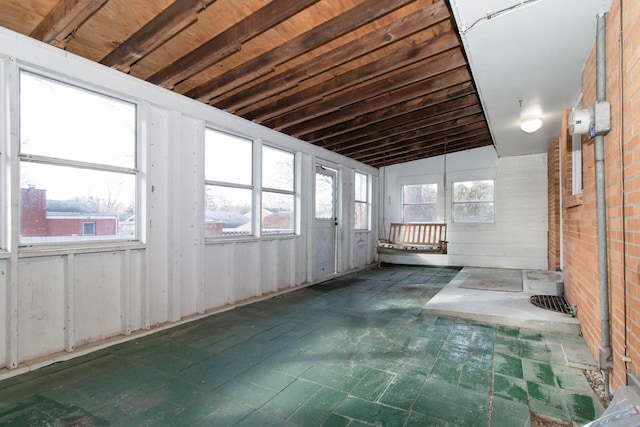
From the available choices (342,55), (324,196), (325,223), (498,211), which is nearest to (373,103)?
(342,55)

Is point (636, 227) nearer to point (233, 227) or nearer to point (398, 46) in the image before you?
point (398, 46)

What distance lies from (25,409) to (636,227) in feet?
12.5

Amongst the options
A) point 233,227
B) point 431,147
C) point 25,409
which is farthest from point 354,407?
point 431,147

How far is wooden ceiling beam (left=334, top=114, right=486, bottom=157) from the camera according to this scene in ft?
19.0

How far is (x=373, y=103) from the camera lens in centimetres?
472

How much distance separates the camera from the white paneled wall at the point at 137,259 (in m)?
2.60

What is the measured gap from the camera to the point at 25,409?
207 centimetres

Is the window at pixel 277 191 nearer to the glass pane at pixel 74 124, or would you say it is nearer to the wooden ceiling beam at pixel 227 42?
the wooden ceiling beam at pixel 227 42

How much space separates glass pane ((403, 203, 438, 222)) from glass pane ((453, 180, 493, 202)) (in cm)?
62

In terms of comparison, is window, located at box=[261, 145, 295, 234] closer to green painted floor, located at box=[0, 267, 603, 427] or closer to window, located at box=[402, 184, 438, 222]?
green painted floor, located at box=[0, 267, 603, 427]

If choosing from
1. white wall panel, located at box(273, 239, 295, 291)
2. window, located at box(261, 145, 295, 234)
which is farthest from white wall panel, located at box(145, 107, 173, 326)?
white wall panel, located at box(273, 239, 295, 291)

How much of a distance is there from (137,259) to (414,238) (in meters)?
6.50

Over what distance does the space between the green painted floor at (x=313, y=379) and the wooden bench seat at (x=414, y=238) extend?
3.76 m

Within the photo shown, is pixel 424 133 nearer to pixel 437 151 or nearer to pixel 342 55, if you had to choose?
pixel 437 151
